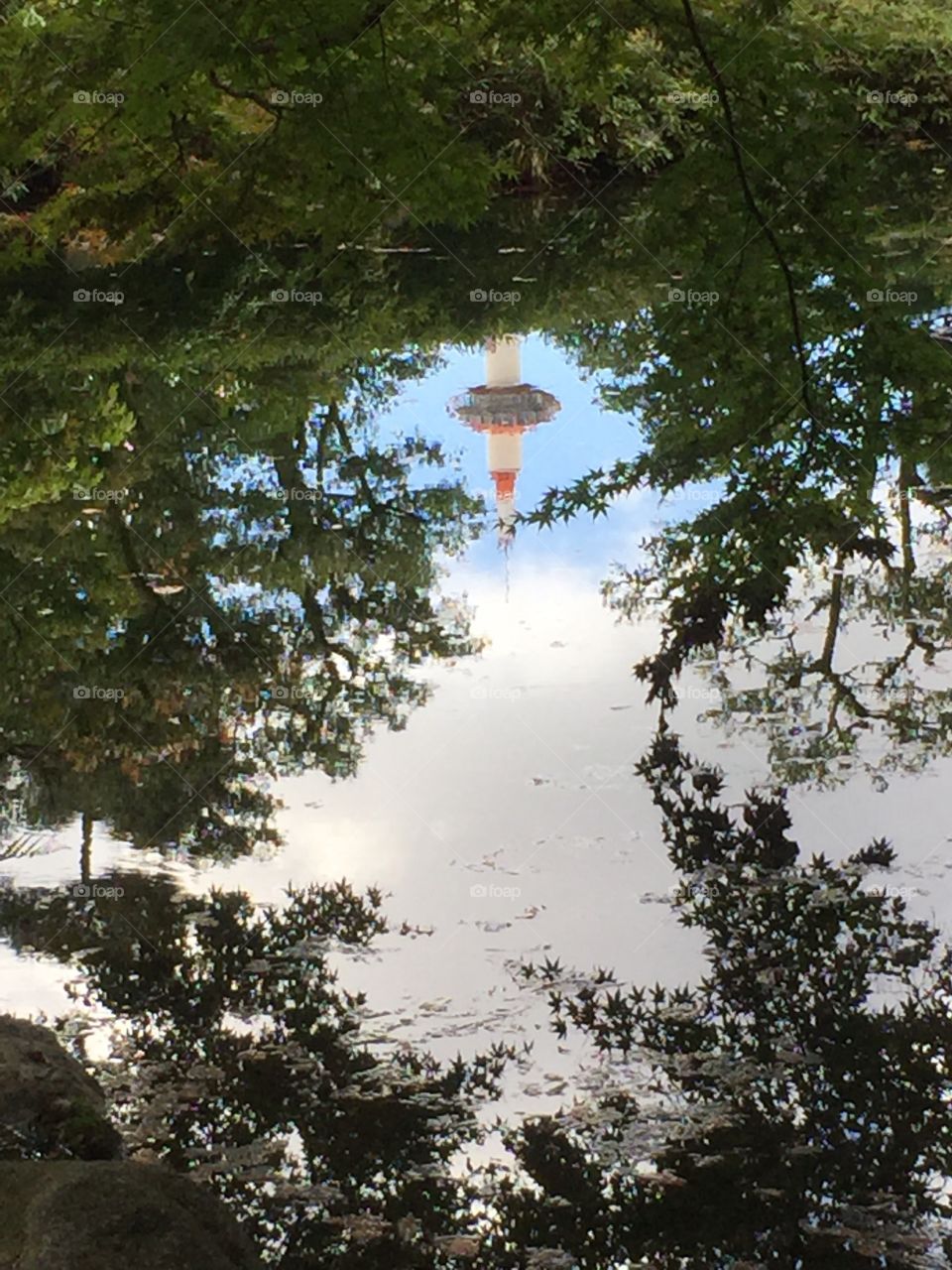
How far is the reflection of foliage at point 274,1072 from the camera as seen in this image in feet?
12.2

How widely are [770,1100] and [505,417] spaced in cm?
753

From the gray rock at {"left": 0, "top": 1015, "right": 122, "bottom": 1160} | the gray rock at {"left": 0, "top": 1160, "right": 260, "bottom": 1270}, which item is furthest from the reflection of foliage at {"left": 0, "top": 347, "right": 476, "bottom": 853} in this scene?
the gray rock at {"left": 0, "top": 1160, "right": 260, "bottom": 1270}

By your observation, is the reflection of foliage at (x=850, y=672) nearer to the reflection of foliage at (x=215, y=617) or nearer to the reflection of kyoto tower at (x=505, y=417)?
the reflection of foliage at (x=215, y=617)

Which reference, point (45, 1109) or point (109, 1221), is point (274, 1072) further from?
point (109, 1221)

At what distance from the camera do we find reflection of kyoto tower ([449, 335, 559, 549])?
33.7 feet

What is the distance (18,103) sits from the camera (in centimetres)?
1549

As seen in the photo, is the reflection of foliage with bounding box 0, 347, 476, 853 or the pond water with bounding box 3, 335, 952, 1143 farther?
the reflection of foliage with bounding box 0, 347, 476, 853

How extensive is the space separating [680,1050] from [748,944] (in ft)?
2.07

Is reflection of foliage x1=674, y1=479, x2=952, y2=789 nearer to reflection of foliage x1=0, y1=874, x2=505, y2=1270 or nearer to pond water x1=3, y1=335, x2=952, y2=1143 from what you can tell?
pond water x1=3, y1=335, x2=952, y2=1143

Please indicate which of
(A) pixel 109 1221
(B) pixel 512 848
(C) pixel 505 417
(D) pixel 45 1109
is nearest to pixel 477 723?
(B) pixel 512 848

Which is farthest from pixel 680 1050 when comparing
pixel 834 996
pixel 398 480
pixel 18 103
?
pixel 18 103

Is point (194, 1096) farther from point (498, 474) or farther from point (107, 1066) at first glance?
point (498, 474)

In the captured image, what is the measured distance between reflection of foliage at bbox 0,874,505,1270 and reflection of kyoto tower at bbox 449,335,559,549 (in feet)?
14.8

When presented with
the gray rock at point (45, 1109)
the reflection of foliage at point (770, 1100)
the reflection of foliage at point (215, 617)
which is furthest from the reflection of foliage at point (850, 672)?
the gray rock at point (45, 1109)
